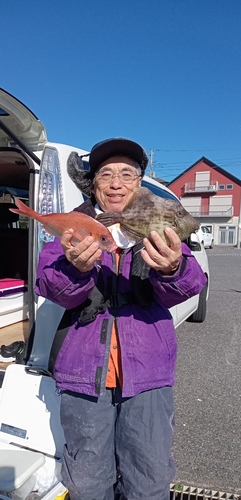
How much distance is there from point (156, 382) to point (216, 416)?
6.55 ft

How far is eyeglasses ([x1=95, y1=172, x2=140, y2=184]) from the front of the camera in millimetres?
1736

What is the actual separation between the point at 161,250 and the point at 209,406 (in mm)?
2679

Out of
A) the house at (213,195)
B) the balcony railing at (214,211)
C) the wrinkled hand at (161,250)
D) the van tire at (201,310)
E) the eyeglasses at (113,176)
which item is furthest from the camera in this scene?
the balcony railing at (214,211)

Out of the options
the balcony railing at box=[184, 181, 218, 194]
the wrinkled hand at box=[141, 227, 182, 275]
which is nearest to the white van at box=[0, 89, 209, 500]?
the wrinkled hand at box=[141, 227, 182, 275]

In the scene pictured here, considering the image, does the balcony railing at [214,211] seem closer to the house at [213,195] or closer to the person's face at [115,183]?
the house at [213,195]

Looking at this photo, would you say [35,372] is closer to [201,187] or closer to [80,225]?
[80,225]

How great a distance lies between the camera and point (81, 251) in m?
1.36

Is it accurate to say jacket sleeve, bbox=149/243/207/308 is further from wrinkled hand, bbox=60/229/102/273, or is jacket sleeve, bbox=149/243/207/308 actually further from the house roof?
the house roof

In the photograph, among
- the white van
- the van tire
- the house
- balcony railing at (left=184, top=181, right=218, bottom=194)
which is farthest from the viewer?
balcony railing at (left=184, top=181, right=218, bottom=194)

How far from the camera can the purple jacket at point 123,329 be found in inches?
59.4

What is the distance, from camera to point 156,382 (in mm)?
1638

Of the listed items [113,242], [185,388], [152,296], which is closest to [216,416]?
[185,388]

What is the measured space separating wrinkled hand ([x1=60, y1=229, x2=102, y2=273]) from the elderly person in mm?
125

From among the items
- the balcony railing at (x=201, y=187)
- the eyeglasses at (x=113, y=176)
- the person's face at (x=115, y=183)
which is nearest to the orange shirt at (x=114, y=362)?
the person's face at (x=115, y=183)
